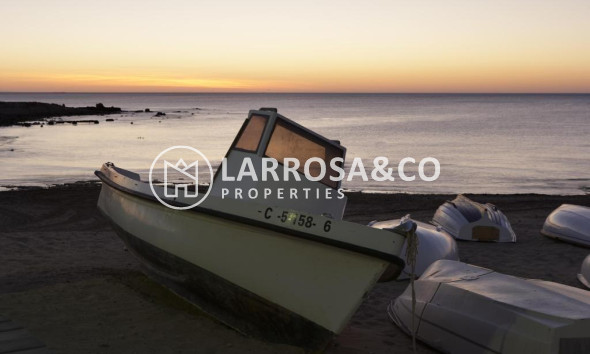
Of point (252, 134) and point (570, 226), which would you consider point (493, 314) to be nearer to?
point (252, 134)

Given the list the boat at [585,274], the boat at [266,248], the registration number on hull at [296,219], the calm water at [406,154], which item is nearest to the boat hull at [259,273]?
the boat at [266,248]

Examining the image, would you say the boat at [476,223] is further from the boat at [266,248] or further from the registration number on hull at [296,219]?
the registration number on hull at [296,219]

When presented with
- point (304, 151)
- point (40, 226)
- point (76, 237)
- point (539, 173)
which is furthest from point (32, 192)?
point (539, 173)

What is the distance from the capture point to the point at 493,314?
247 inches

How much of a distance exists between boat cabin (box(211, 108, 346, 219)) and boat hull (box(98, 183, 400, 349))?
999 millimetres

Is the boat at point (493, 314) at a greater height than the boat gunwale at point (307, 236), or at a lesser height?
lesser

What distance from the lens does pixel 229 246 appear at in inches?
259

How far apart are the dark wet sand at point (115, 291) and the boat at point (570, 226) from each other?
0.20m

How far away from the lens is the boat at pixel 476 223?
1288 cm

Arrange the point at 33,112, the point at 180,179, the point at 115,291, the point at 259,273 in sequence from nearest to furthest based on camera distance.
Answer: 1. the point at 259,273
2. the point at 115,291
3. the point at 180,179
4. the point at 33,112

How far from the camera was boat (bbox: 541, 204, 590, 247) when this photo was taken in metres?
12.4

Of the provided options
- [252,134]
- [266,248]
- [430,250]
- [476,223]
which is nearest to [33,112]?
[476,223]

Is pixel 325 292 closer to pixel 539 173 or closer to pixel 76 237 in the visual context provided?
pixel 76 237

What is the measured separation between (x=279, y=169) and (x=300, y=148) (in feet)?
1.65
